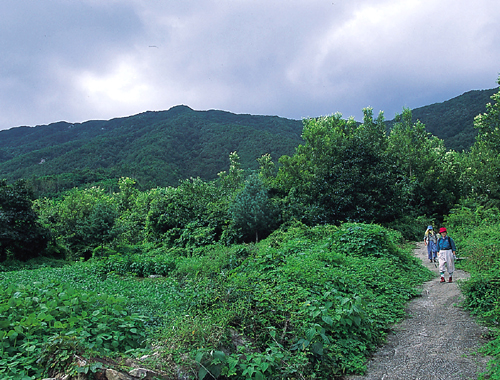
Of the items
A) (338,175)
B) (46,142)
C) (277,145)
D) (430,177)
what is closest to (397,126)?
(430,177)

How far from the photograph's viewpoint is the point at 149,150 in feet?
262

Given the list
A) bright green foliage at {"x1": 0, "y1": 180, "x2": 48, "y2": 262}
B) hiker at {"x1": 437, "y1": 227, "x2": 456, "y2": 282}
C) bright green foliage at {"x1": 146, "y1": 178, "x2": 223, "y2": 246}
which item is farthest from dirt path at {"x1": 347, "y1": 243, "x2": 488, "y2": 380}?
bright green foliage at {"x1": 0, "y1": 180, "x2": 48, "y2": 262}

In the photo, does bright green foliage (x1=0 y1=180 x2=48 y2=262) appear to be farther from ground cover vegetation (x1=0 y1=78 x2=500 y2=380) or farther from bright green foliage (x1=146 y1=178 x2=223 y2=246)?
bright green foliage (x1=146 y1=178 x2=223 y2=246)

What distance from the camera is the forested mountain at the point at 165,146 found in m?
60.2

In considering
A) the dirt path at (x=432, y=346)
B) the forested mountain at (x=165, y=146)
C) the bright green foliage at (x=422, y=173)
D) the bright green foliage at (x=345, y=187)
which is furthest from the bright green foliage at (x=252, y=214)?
the forested mountain at (x=165, y=146)

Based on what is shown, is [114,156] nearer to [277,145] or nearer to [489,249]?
[277,145]

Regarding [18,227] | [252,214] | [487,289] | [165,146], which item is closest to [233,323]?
[487,289]

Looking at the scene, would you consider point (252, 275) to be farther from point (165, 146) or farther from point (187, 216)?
point (165, 146)

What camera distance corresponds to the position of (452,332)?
579cm

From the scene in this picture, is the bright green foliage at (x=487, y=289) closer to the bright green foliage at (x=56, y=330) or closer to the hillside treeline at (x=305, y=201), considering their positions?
the bright green foliage at (x=56, y=330)

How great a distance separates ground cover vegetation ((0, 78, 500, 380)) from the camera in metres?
4.41

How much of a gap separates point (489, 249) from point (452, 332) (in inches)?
185

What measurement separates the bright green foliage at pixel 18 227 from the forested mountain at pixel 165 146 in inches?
1637

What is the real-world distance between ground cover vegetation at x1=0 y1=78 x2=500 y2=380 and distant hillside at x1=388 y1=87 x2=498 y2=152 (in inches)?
1153
